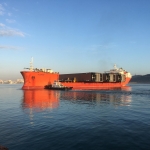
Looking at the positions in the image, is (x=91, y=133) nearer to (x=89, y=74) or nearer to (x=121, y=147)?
(x=121, y=147)

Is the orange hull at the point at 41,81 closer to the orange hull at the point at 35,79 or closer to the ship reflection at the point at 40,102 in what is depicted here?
the orange hull at the point at 35,79

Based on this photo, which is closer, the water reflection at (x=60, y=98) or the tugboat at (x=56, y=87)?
the water reflection at (x=60, y=98)

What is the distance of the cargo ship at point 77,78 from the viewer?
263ft

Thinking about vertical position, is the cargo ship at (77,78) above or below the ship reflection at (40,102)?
above

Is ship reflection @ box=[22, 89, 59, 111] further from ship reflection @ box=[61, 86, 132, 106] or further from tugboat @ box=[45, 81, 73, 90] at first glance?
tugboat @ box=[45, 81, 73, 90]

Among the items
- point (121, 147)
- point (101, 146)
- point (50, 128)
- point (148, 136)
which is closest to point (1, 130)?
point (50, 128)

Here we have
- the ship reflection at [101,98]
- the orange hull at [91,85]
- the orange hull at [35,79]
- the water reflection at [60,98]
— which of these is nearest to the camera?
the water reflection at [60,98]

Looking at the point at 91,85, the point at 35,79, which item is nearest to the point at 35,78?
the point at 35,79

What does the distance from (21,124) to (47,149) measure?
797 cm

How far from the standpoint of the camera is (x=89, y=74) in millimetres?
101375

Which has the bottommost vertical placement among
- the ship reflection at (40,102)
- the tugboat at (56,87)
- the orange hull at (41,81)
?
the ship reflection at (40,102)

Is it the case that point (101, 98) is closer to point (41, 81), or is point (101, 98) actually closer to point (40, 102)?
point (40, 102)

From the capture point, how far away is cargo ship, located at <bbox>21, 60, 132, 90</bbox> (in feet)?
263

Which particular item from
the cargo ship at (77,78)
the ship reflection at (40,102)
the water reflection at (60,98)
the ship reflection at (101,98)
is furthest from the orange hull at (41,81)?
the ship reflection at (40,102)
